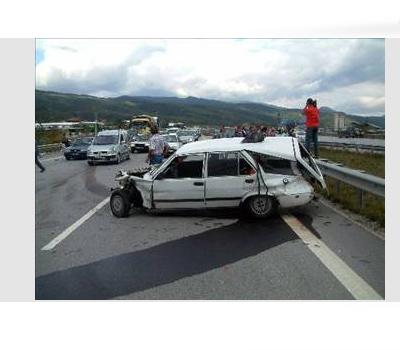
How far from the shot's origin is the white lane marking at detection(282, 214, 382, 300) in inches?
193

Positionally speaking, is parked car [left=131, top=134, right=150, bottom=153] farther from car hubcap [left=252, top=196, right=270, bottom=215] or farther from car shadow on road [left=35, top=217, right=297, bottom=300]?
car shadow on road [left=35, top=217, right=297, bottom=300]

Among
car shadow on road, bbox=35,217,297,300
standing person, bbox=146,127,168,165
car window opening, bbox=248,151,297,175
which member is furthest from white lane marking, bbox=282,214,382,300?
standing person, bbox=146,127,168,165

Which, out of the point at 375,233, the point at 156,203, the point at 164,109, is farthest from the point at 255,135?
the point at 164,109

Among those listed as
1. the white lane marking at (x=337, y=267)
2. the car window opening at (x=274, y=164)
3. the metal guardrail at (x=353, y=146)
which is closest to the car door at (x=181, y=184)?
the car window opening at (x=274, y=164)

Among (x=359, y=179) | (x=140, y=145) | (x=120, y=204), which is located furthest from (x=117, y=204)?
(x=140, y=145)

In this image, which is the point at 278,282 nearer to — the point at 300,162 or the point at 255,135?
the point at 300,162

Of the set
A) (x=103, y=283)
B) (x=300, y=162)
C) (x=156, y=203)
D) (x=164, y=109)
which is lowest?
(x=103, y=283)

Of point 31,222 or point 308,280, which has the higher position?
point 31,222

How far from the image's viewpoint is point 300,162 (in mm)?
8648

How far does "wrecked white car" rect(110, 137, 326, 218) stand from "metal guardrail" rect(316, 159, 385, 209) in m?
0.64

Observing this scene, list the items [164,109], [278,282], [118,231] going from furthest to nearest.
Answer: [164,109]
[118,231]
[278,282]

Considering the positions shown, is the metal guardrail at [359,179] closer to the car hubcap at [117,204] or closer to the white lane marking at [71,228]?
the car hubcap at [117,204]

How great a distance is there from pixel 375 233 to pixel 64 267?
4373 mm

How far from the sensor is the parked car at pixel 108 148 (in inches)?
1008
